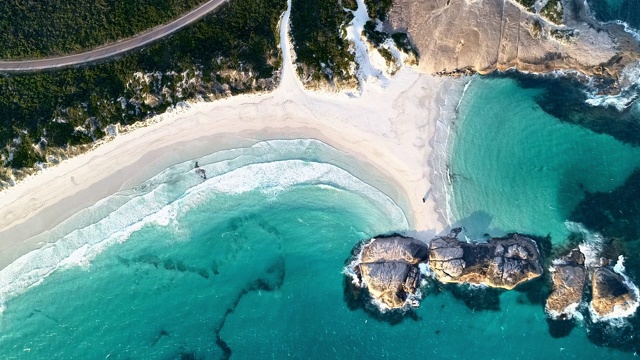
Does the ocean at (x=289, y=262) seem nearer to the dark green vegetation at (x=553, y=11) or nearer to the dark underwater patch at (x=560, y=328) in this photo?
the dark underwater patch at (x=560, y=328)

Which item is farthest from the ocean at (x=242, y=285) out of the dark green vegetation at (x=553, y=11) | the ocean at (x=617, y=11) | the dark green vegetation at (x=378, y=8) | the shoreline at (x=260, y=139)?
the ocean at (x=617, y=11)

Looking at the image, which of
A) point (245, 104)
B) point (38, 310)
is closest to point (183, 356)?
point (38, 310)

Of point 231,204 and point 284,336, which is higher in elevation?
point 231,204

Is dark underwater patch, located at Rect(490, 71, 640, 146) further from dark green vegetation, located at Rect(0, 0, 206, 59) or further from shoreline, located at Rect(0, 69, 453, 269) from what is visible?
dark green vegetation, located at Rect(0, 0, 206, 59)

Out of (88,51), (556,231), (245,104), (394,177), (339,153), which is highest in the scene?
(88,51)

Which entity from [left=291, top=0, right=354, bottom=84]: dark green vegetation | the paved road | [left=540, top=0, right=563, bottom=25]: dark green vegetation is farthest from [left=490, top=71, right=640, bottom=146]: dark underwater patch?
the paved road

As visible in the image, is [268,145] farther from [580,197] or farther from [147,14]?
[580,197]

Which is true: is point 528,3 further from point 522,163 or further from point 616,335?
point 616,335
